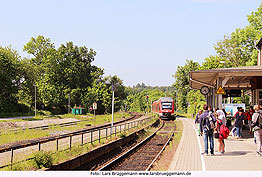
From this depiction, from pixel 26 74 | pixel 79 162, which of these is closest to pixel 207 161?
pixel 79 162

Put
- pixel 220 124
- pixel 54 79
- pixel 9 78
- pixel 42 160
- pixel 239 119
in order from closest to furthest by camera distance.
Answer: pixel 42 160 → pixel 220 124 → pixel 239 119 → pixel 9 78 → pixel 54 79

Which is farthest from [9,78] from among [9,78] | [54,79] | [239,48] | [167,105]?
[239,48]

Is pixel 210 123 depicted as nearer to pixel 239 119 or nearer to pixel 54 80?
pixel 239 119

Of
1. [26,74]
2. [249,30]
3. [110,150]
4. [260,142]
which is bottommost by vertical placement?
[110,150]

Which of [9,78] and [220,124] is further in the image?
[9,78]

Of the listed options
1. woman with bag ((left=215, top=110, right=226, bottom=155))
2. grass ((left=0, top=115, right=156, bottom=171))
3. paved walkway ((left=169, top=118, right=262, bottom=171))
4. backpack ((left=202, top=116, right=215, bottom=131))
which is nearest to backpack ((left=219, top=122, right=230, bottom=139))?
woman with bag ((left=215, top=110, right=226, bottom=155))

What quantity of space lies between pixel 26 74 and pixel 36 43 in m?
17.7

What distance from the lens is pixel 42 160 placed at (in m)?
10.5

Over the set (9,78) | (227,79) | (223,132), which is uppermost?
(9,78)

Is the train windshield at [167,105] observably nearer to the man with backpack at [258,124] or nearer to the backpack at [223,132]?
the backpack at [223,132]

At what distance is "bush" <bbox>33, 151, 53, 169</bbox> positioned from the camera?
10.4 metres

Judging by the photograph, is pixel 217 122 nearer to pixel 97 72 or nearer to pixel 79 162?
pixel 79 162

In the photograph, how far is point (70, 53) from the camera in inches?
2869

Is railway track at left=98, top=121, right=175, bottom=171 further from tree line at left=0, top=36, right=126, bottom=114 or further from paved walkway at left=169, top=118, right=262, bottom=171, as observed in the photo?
tree line at left=0, top=36, right=126, bottom=114
